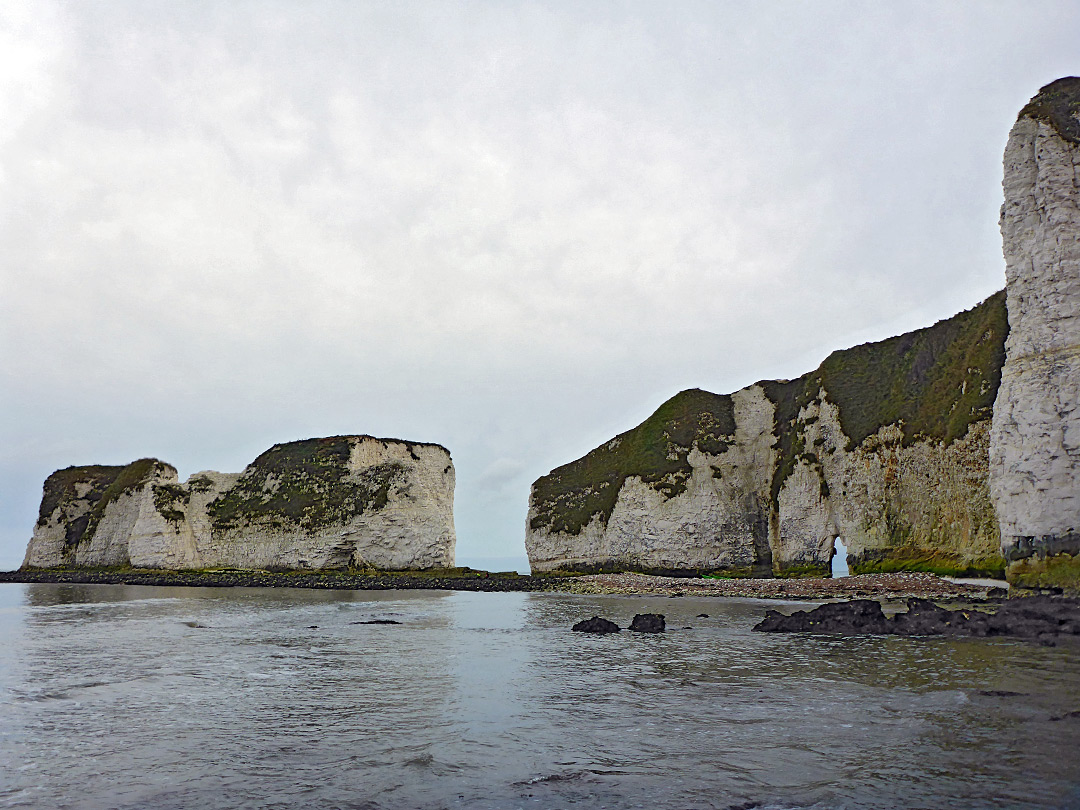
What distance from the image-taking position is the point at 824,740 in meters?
9.90

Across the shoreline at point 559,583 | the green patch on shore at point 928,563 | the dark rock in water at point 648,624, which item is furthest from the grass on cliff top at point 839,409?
the dark rock in water at point 648,624

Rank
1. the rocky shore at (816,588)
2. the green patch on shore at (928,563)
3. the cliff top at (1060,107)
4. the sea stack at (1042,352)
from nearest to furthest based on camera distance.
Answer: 1. the sea stack at (1042,352)
2. the cliff top at (1060,107)
3. the rocky shore at (816,588)
4. the green patch on shore at (928,563)

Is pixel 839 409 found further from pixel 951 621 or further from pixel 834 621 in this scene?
pixel 951 621

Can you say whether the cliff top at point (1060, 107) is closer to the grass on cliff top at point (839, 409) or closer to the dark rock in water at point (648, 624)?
the grass on cliff top at point (839, 409)

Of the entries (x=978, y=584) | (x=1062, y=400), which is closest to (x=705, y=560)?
(x=978, y=584)

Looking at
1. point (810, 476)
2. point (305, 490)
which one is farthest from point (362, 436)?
point (810, 476)

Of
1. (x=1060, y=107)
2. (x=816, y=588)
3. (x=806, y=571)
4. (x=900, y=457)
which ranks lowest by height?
(x=816, y=588)

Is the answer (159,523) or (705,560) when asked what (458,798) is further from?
(159,523)

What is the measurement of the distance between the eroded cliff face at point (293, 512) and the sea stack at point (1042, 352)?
52772mm

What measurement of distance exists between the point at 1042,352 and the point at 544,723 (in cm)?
2655

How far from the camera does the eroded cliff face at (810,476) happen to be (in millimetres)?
39781

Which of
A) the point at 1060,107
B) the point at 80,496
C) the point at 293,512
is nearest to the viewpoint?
the point at 1060,107

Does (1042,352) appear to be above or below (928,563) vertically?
above

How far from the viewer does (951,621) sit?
21.4 meters
